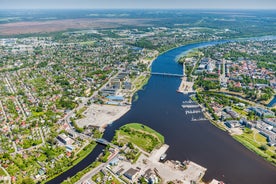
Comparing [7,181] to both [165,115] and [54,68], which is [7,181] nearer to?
[165,115]

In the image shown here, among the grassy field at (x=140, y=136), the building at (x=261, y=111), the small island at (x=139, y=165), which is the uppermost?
the building at (x=261, y=111)

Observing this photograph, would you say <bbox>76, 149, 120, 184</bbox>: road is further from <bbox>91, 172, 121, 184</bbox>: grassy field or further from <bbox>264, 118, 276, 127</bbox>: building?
<bbox>264, 118, 276, 127</bbox>: building

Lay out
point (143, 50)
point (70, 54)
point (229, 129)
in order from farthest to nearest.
→ point (143, 50) < point (70, 54) < point (229, 129)

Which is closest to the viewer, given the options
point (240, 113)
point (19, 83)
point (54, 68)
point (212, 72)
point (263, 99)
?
point (240, 113)

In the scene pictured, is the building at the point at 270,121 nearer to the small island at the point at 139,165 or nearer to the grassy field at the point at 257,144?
the grassy field at the point at 257,144

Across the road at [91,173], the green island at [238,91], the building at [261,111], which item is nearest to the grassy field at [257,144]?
the green island at [238,91]

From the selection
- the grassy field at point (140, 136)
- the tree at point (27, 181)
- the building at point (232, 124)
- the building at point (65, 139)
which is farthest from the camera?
the building at point (232, 124)

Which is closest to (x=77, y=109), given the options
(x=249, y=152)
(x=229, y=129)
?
(x=229, y=129)
